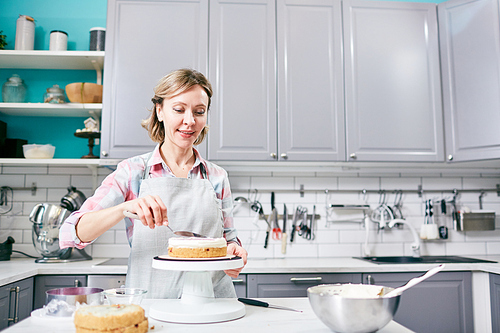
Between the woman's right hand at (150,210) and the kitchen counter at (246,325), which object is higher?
the woman's right hand at (150,210)

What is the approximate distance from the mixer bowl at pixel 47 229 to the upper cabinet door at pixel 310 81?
1.37 metres

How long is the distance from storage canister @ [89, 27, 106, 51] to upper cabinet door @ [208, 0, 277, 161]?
2.29 feet

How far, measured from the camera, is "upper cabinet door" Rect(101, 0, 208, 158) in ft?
8.45

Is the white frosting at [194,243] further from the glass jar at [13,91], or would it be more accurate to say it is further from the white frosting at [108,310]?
the glass jar at [13,91]

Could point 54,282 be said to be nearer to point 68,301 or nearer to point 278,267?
point 278,267

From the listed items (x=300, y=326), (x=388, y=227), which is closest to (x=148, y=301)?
(x=300, y=326)

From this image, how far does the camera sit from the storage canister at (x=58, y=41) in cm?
273

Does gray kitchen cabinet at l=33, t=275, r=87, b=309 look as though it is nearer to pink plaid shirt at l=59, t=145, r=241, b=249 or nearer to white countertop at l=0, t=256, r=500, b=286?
white countertop at l=0, t=256, r=500, b=286

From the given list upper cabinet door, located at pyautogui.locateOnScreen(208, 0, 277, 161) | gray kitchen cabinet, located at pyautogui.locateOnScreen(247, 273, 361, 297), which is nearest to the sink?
gray kitchen cabinet, located at pyautogui.locateOnScreen(247, 273, 361, 297)

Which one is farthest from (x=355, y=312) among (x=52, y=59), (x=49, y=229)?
(x=52, y=59)

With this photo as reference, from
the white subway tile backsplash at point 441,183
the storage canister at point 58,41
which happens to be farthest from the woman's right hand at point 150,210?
the white subway tile backsplash at point 441,183

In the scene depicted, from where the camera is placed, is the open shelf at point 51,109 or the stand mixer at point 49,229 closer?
the stand mixer at point 49,229

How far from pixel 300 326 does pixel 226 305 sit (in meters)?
0.22

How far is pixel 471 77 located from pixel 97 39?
2372mm
